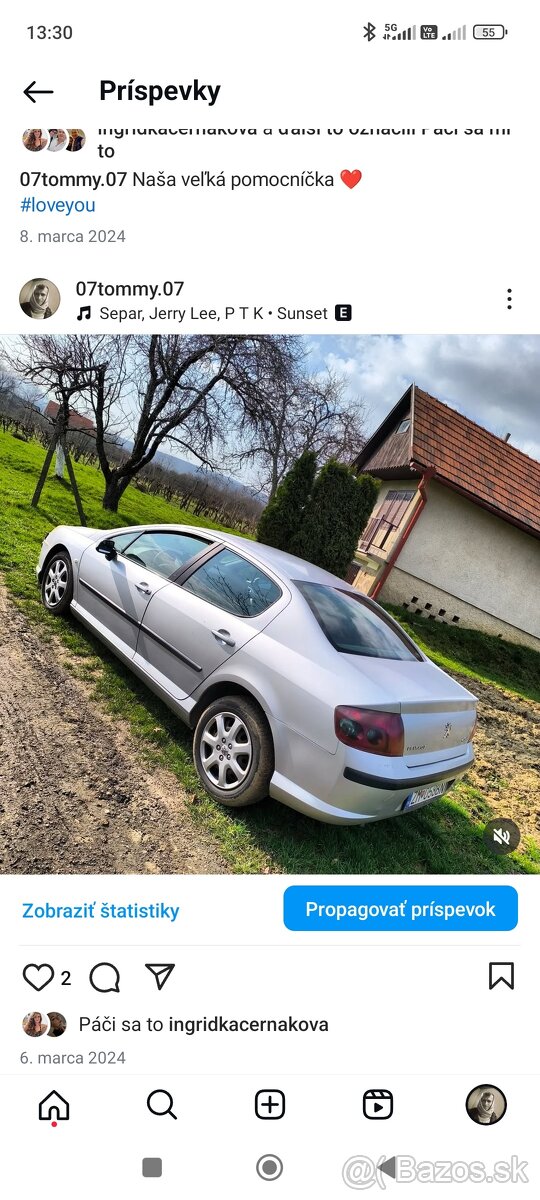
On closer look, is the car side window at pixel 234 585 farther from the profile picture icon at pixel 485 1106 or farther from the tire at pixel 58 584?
the profile picture icon at pixel 485 1106

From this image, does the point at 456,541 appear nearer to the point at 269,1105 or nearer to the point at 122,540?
the point at 122,540

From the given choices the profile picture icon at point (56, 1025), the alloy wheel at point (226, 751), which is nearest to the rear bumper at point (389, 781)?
the alloy wheel at point (226, 751)

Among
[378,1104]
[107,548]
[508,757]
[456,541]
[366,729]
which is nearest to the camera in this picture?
[378,1104]

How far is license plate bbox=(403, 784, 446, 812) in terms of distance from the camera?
9.69ft

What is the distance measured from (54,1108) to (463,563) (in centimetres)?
1254

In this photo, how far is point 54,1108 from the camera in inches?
68.6

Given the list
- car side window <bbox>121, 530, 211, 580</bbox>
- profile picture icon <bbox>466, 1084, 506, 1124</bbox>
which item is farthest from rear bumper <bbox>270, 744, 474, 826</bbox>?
car side window <bbox>121, 530, 211, 580</bbox>

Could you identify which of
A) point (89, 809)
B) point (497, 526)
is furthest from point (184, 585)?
point (497, 526)

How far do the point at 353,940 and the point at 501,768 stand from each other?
4.04 m
